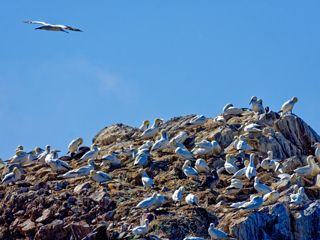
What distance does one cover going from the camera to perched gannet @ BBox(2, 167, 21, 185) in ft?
72.2

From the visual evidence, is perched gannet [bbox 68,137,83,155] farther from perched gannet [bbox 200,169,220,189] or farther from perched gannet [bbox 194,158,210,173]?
perched gannet [bbox 200,169,220,189]

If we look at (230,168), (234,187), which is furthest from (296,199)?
(230,168)

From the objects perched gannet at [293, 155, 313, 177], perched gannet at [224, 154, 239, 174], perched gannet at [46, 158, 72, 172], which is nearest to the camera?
perched gannet at [224, 154, 239, 174]

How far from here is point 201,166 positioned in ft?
69.6

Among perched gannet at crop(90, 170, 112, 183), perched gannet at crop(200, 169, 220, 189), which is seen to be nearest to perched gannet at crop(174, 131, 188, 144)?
perched gannet at crop(200, 169, 220, 189)

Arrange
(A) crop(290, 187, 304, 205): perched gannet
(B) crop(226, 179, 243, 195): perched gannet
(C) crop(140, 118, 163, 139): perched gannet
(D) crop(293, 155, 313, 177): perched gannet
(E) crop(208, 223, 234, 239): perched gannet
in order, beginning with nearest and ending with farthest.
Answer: (E) crop(208, 223, 234, 239): perched gannet
(A) crop(290, 187, 304, 205): perched gannet
(B) crop(226, 179, 243, 195): perched gannet
(D) crop(293, 155, 313, 177): perched gannet
(C) crop(140, 118, 163, 139): perched gannet

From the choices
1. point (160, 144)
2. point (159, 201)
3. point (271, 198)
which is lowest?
point (271, 198)

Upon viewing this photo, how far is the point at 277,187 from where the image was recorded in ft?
62.3

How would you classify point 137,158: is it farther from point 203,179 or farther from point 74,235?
point 74,235

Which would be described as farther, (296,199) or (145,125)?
(145,125)

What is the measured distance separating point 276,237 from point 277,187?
3.43 m

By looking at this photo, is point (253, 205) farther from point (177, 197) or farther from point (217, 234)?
point (177, 197)

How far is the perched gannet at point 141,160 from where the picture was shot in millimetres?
22031

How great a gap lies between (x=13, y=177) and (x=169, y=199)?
6.99 m
